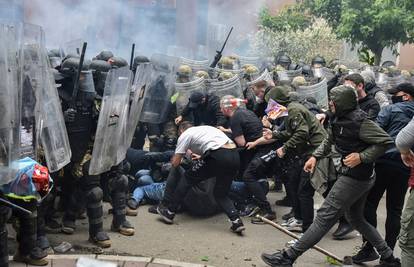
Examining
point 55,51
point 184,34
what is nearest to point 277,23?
point 184,34

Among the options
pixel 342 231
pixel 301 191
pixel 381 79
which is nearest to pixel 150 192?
pixel 301 191

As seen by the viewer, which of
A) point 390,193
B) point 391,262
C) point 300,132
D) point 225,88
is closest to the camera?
point 391,262

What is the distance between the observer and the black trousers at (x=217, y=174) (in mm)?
6102

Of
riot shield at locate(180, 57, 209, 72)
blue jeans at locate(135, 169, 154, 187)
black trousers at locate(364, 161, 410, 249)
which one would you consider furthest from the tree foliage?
black trousers at locate(364, 161, 410, 249)

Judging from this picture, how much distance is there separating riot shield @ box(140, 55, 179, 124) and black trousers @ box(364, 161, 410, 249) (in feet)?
11.3

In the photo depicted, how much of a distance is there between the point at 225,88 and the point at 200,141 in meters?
2.67

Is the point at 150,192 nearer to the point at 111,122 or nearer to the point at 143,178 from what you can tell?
the point at 143,178

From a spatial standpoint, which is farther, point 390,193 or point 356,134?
point 390,193

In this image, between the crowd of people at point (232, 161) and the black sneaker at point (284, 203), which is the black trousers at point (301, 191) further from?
the black sneaker at point (284, 203)

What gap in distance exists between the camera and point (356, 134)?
468 cm

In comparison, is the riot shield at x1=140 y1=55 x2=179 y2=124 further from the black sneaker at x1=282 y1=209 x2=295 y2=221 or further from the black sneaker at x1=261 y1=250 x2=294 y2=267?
the black sneaker at x1=261 y1=250 x2=294 y2=267

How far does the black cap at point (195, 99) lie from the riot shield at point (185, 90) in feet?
1.20

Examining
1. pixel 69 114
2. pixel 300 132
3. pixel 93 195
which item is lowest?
pixel 93 195

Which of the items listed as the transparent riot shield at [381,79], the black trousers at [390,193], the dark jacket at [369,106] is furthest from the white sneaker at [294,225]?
the transparent riot shield at [381,79]
